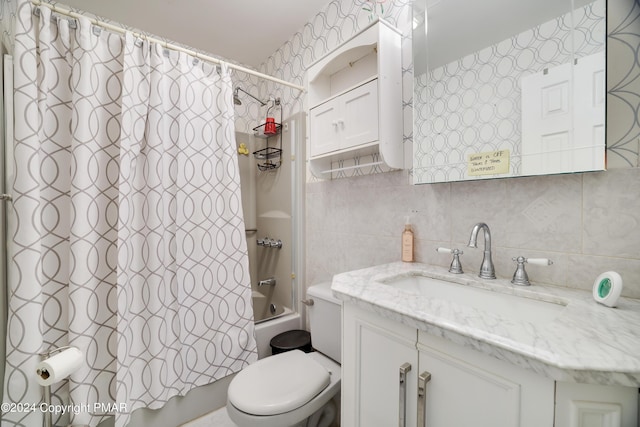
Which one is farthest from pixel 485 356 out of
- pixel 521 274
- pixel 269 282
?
pixel 269 282

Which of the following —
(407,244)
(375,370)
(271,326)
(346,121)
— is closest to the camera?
(375,370)

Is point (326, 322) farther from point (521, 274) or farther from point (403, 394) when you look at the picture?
point (521, 274)

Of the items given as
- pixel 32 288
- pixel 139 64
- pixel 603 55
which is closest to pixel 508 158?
pixel 603 55

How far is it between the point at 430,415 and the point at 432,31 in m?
1.40

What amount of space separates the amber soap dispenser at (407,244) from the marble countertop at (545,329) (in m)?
0.35

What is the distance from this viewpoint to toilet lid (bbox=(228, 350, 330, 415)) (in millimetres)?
1037

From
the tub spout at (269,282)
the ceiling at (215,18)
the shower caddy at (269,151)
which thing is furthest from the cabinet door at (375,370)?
the ceiling at (215,18)

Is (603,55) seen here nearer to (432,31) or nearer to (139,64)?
(432,31)

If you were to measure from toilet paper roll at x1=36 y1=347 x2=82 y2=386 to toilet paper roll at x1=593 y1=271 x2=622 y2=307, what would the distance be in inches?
65.9

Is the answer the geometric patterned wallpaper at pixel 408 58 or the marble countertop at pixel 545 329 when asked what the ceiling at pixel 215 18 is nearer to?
the geometric patterned wallpaper at pixel 408 58

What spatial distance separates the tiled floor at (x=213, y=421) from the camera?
1459mm

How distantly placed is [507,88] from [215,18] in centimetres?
193

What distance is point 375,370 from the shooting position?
2.71 ft

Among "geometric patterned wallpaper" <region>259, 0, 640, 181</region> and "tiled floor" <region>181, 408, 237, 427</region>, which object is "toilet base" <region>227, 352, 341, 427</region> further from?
"geometric patterned wallpaper" <region>259, 0, 640, 181</region>
